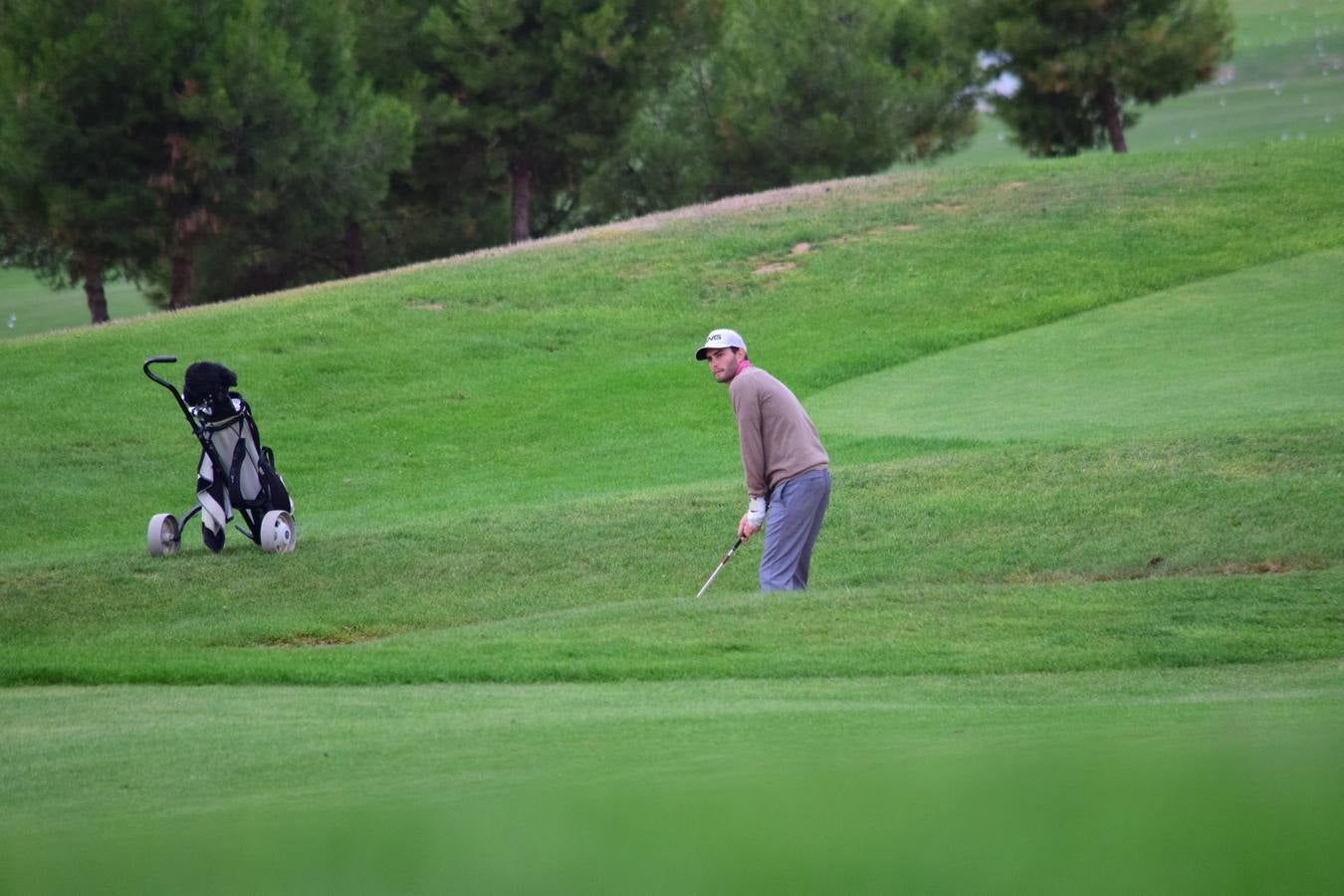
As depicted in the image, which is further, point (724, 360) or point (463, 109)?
point (463, 109)

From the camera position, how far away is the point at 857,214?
37.3 m

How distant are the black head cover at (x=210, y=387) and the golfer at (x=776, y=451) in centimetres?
509

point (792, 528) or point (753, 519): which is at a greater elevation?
point (753, 519)

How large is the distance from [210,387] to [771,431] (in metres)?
5.66

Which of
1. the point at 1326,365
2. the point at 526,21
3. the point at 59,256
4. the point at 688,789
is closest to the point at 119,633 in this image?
the point at 688,789

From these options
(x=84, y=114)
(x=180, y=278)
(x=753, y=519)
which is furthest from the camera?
(x=180, y=278)

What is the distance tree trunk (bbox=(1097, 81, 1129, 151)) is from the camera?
1966 inches

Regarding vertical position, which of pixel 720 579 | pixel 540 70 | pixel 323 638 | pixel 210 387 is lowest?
pixel 720 579

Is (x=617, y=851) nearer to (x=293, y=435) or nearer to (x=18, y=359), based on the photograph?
(x=293, y=435)

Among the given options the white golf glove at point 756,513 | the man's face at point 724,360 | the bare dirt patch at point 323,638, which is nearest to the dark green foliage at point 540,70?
the bare dirt patch at point 323,638

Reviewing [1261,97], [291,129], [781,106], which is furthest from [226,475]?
[1261,97]

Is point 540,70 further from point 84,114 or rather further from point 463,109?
point 84,114

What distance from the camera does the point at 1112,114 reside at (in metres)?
50.9

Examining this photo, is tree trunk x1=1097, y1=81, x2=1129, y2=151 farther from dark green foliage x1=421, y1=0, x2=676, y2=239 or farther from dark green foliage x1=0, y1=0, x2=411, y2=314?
dark green foliage x1=0, y1=0, x2=411, y2=314
